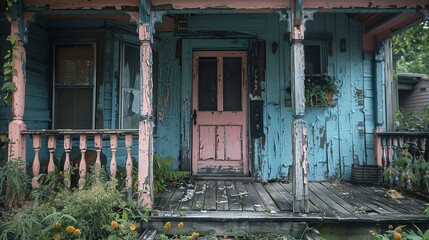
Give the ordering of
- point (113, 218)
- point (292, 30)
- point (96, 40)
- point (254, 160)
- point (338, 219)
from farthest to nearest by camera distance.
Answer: point (254, 160), point (96, 40), point (292, 30), point (338, 219), point (113, 218)

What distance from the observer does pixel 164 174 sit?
4.34 metres

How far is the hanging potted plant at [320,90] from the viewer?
4766mm

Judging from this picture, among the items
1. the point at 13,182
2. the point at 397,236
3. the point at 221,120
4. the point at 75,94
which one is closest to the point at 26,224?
the point at 13,182

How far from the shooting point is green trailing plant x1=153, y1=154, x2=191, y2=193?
411 centimetres

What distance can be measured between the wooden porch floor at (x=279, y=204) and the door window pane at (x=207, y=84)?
1.33 m

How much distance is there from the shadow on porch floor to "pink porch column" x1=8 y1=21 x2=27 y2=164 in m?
1.67

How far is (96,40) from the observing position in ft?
14.5

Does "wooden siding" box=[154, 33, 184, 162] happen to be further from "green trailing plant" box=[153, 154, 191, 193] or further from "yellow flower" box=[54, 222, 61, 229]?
"yellow flower" box=[54, 222, 61, 229]

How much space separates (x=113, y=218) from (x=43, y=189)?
3.14 feet

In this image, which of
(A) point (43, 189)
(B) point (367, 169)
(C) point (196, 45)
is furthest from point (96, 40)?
(B) point (367, 169)

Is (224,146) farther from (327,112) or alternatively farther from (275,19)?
(275,19)

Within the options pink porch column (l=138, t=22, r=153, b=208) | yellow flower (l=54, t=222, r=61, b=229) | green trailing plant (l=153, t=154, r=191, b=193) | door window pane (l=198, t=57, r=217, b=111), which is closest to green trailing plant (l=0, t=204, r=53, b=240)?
yellow flower (l=54, t=222, r=61, b=229)

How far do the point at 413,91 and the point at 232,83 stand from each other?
6680 mm

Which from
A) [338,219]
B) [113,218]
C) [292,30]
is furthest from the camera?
[292,30]
